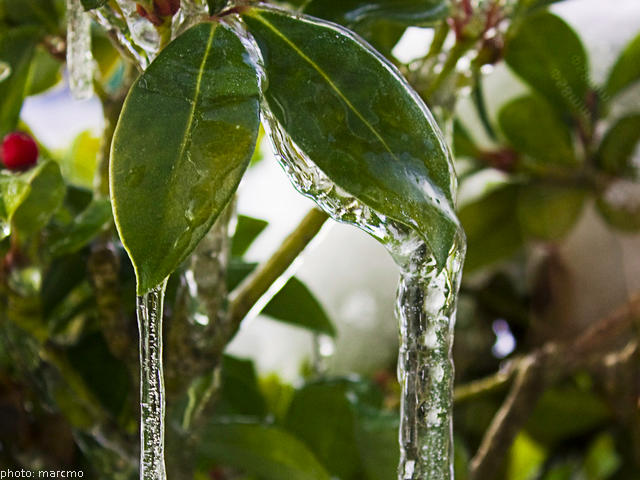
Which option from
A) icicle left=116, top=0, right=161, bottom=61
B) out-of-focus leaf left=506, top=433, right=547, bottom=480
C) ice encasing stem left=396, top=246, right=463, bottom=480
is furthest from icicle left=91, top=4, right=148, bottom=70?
out-of-focus leaf left=506, top=433, right=547, bottom=480

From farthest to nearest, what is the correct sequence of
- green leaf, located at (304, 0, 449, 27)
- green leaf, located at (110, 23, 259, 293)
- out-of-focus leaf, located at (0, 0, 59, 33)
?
out-of-focus leaf, located at (0, 0, 59, 33)
green leaf, located at (304, 0, 449, 27)
green leaf, located at (110, 23, 259, 293)

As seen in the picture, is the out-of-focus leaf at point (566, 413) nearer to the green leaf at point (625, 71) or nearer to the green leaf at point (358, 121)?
the green leaf at point (625, 71)

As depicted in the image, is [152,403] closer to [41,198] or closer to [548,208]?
[41,198]

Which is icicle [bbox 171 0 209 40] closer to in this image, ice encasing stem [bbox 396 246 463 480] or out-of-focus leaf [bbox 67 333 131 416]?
ice encasing stem [bbox 396 246 463 480]

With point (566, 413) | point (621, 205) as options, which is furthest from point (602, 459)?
point (621, 205)

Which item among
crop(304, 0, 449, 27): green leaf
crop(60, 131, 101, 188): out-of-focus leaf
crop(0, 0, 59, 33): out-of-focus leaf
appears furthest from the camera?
crop(60, 131, 101, 188): out-of-focus leaf

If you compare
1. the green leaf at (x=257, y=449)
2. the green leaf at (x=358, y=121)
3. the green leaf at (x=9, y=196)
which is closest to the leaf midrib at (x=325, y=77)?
the green leaf at (x=358, y=121)
